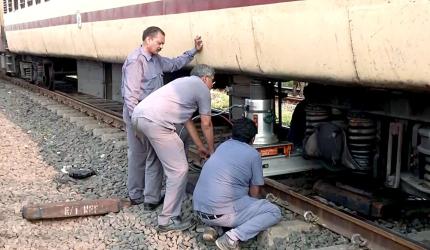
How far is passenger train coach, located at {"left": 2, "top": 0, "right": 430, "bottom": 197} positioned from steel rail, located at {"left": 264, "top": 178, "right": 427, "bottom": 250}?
21.1 inches

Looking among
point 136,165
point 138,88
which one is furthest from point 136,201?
point 138,88

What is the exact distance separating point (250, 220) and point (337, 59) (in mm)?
1261

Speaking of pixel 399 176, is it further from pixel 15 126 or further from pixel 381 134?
pixel 15 126

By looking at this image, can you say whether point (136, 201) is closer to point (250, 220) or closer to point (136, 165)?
point (136, 165)

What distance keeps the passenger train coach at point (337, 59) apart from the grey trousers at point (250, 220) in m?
0.98

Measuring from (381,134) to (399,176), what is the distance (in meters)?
0.43

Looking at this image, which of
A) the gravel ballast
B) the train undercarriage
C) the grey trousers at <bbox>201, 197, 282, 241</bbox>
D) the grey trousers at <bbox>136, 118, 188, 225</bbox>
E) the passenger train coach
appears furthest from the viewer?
the grey trousers at <bbox>136, 118, 188, 225</bbox>

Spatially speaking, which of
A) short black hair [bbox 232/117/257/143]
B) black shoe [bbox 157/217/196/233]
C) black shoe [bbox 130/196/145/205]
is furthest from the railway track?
black shoe [bbox 130/196/145/205]

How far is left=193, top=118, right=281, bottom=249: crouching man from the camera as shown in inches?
172

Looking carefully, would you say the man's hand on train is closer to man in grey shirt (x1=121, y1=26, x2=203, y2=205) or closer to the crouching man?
man in grey shirt (x1=121, y1=26, x2=203, y2=205)

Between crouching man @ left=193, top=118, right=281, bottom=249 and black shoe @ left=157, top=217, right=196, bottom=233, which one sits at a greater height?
crouching man @ left=193, top=118, right=281, bottom=249

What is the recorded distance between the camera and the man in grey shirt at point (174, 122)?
191 inches

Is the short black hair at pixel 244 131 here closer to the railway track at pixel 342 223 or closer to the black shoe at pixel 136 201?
the railway track at pixel 342 223

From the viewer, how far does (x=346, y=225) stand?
4.39 metres
